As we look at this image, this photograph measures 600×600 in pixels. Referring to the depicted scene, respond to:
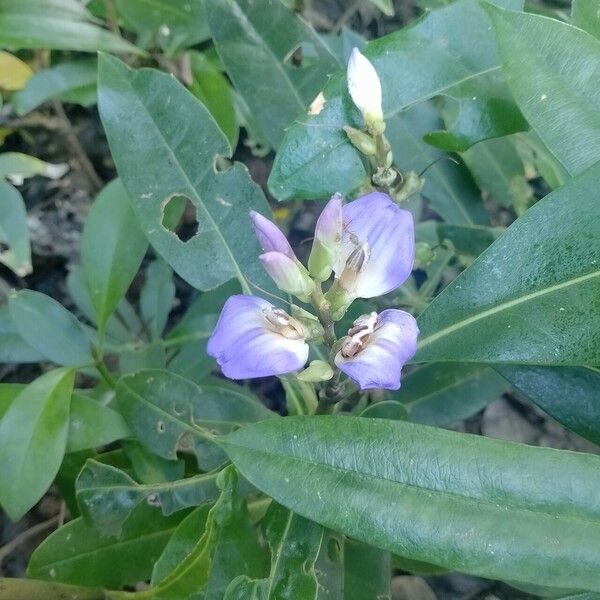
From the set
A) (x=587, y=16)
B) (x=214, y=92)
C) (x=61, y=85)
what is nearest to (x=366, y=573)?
(x=587, y=16)

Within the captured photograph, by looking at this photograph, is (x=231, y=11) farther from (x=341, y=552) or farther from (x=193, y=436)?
(x=341, y=552)

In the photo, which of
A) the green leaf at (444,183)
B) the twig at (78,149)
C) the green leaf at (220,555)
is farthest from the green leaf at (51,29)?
the green leaf at (220,555)

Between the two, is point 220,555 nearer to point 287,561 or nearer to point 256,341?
point 287,561

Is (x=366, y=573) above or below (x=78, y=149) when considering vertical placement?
below

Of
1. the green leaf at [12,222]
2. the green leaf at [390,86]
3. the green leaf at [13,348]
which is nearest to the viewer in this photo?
the green leaf at [390,86]

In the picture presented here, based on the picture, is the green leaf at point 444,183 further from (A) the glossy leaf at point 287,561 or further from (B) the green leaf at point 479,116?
(A) the glossy leaf at point 287,561

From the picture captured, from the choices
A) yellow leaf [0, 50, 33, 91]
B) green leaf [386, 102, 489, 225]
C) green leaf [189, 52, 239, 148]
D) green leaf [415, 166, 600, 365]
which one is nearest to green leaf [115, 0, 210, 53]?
green leaf [189, 52, 239, 148]

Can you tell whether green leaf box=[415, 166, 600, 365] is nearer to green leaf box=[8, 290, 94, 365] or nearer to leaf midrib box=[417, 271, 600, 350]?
leaf midrib box=[417, 271, 600, 350]
